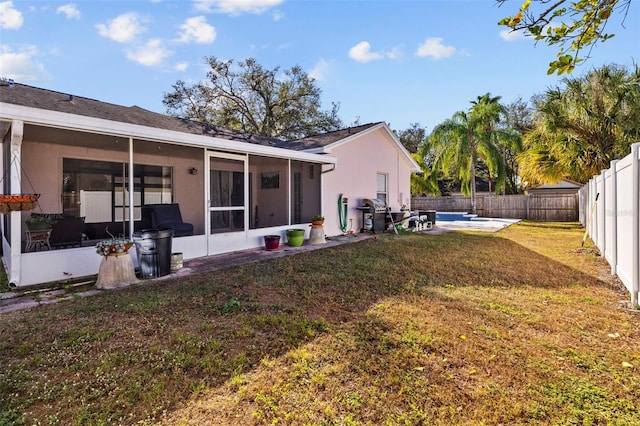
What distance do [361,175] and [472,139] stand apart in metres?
11.5

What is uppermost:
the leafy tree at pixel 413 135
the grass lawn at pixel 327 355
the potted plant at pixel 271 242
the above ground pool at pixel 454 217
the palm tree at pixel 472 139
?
the leafy tree at pixel 413 135

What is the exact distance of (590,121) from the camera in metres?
12.5

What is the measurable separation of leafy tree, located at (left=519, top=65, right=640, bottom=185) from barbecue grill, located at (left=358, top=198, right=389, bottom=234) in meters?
7.95

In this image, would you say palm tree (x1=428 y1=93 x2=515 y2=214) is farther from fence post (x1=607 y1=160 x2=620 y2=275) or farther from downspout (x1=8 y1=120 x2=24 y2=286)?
downspout (x1=8 y1=120 x2=24 y2=286)

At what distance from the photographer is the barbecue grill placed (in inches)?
457

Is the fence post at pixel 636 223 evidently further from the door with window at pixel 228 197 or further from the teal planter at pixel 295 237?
the door with window at pixel 228 197

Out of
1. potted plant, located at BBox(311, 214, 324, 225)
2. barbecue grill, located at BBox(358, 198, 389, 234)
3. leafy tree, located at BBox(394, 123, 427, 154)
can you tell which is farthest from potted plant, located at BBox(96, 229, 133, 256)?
leafy tree, located at BBox(394, 123, 427, 154)

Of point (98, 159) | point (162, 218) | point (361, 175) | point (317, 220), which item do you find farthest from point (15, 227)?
point (361, 175)

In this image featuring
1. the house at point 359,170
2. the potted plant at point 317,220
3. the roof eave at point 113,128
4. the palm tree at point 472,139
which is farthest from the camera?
the palm tree at point 472,139

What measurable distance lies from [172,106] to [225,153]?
19782mm

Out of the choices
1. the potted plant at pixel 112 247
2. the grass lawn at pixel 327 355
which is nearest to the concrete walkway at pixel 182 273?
the grass lawn at pixel 327 355

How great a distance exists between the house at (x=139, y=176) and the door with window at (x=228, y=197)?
26 millimetres

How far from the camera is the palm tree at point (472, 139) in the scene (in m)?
19.4

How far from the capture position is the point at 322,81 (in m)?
25.1
